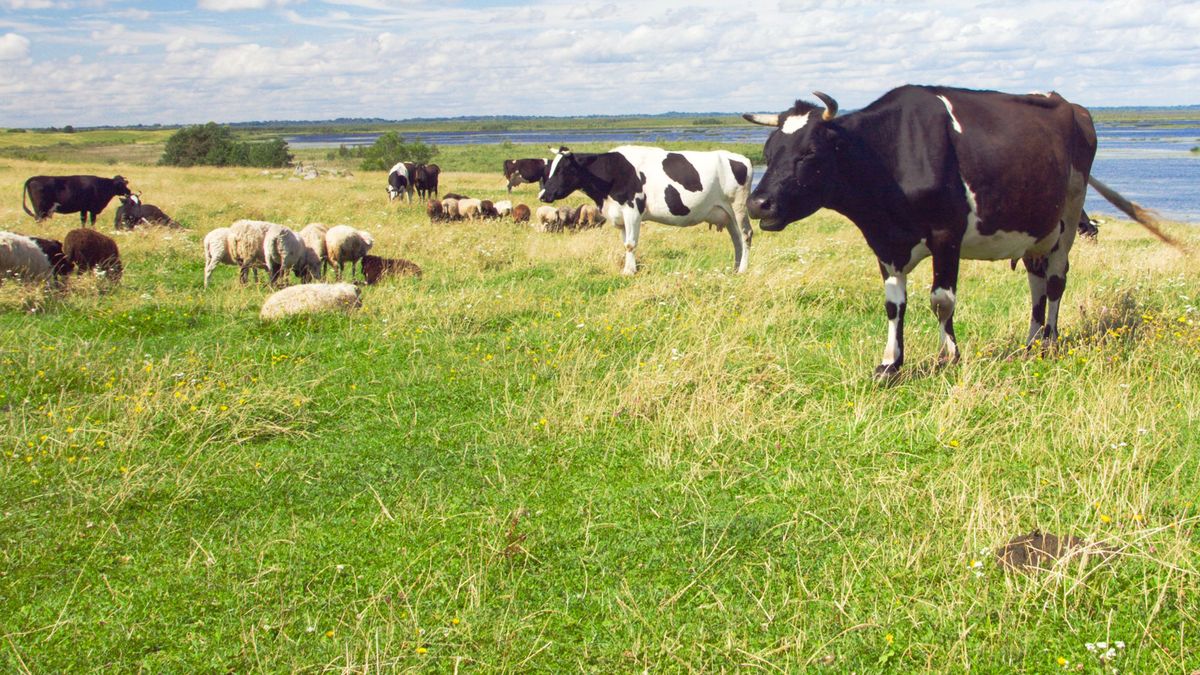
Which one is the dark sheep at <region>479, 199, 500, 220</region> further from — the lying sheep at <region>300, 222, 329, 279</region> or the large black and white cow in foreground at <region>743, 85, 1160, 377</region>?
the large black and white cow in foreground at <region>743, 85, 1160, 377</region>

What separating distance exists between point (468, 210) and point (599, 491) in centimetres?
1902

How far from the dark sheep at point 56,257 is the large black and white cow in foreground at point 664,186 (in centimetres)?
719

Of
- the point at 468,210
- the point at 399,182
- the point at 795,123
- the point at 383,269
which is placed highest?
the point at 795,123

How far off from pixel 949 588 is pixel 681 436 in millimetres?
2206

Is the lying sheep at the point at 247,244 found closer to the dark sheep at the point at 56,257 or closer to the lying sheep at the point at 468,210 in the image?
the dark sheep at the point at 56,257

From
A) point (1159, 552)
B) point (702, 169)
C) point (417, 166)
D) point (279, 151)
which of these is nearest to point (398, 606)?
point (1159, 552)

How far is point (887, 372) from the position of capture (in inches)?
269

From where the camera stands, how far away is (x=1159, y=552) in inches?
160

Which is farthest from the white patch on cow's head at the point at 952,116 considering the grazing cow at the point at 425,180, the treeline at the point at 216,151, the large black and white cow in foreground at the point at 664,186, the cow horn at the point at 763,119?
the treeline at the point at 216,151

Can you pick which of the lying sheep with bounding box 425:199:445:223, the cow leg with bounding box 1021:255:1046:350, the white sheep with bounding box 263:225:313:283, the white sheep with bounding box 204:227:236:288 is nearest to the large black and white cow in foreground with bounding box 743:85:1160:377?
the cow leg with bounding box 1021:255:1046:350

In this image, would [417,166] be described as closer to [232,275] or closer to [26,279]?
[232,275]

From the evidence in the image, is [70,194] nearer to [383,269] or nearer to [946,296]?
[383,269]

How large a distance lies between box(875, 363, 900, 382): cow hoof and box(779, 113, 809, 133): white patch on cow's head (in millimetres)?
1995

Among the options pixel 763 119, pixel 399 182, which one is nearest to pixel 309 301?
pixel 763 119
